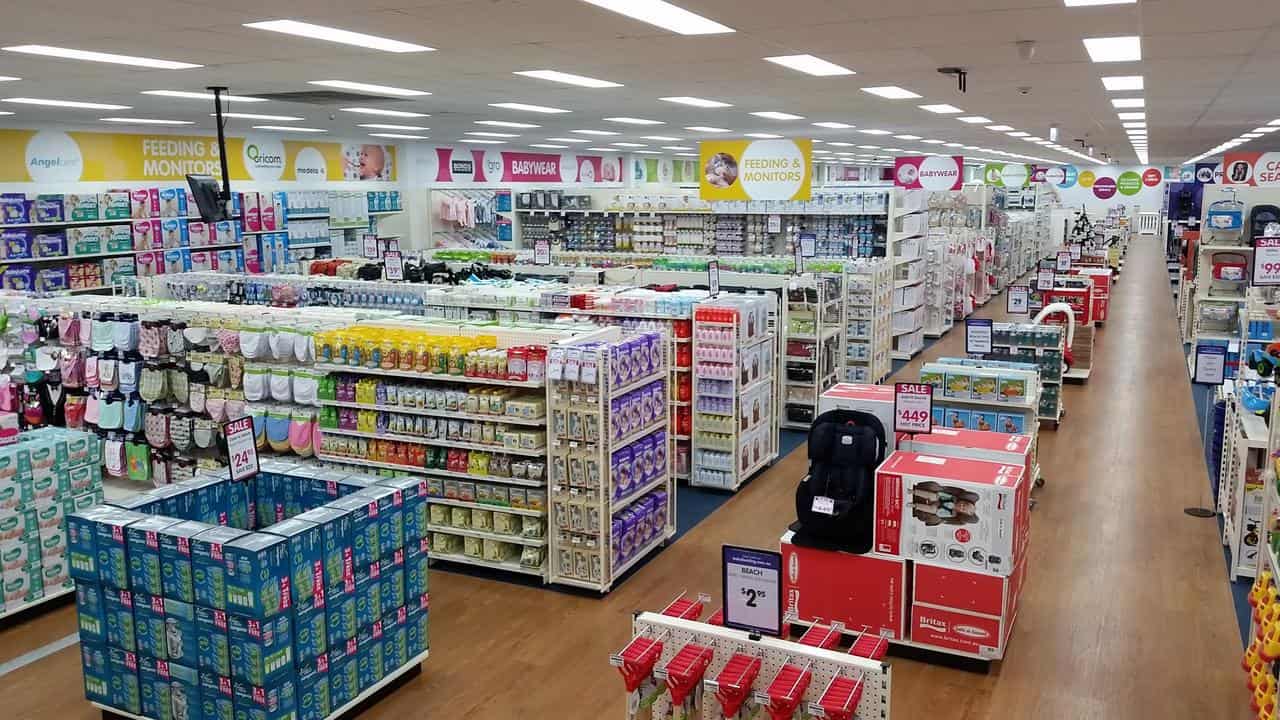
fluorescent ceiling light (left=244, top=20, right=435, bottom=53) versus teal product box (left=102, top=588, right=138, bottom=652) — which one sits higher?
fluorescent ceiling light (left=244, top=20, right=435, bottom=53)

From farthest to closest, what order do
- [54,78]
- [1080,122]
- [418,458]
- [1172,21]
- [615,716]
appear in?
[1080,122] < [54,78] < [418,458] < [1172,21] < [615,716]

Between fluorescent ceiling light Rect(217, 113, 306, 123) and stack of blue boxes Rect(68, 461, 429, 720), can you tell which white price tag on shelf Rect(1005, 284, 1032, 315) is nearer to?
fluorescent ceiling light Rect(217, 113, 306, 123)

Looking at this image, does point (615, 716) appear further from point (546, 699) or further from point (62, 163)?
point (62, 163)

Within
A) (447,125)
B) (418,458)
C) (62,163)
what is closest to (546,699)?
(418,458)

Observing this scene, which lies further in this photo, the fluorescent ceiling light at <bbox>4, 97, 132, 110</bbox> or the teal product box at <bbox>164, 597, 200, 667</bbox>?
the fluorescent ceiling light at <bbox>4, 97, 132, 110</bbox>

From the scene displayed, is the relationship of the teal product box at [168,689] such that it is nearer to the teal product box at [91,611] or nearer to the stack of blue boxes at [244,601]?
the stack of blue boxes at [244,601]

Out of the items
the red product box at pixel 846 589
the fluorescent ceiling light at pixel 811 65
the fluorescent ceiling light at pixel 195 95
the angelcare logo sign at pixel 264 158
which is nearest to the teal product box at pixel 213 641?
the red product box at pixel 846 589

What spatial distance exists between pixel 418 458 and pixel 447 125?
27.1 feet

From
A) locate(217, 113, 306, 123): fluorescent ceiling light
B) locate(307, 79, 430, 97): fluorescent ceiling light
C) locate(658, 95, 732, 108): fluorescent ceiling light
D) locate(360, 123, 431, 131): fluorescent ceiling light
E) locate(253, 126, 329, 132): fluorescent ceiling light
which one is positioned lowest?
locate(307, 79, 430, 97): fluorescent ceiling light

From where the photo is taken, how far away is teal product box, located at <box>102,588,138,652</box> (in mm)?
4961

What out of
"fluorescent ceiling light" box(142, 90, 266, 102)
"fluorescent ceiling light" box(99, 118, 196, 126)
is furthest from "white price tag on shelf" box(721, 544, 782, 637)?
"fluorescent ceiling light" box(99, 118, 196, 126)

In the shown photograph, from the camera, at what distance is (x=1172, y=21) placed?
5621 mm

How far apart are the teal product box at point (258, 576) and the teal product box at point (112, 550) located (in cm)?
71

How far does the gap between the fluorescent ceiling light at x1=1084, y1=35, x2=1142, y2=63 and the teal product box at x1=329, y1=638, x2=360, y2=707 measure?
5695 millimetres
